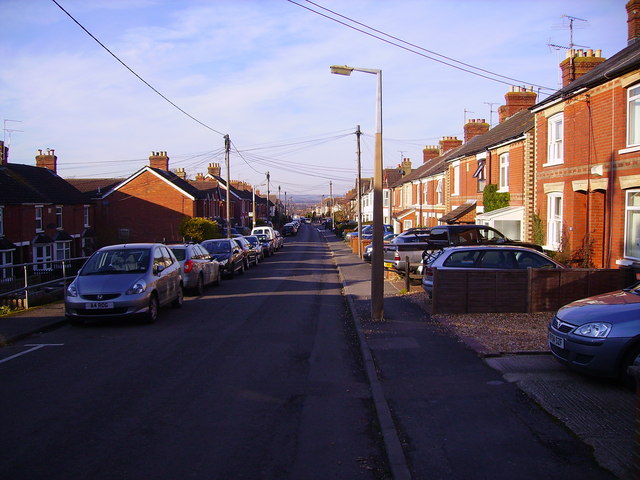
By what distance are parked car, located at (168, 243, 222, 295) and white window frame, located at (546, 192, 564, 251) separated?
11296 millimetres

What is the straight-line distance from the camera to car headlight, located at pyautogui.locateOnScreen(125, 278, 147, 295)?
10906mm

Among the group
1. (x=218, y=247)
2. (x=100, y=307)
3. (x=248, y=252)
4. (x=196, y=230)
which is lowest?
(x=100, y=307)

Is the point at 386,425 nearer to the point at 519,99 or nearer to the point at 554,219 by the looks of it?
the point at 554,219

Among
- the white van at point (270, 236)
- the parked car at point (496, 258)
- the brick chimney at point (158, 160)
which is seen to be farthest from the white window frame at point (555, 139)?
the brick chimney at point (158, 160)

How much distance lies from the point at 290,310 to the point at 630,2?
14.0 meters

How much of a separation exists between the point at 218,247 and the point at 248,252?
436cm

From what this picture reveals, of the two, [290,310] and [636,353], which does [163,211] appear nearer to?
[290,310]

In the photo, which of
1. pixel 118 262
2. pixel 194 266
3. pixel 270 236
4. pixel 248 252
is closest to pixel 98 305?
pixel 118 262

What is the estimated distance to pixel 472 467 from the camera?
4.50m

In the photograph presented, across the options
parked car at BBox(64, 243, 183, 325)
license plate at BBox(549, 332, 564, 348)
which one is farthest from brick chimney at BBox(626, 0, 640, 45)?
parked car at BBox(64, 243, 183, 325)

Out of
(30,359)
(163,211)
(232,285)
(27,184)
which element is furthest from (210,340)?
(163,211)

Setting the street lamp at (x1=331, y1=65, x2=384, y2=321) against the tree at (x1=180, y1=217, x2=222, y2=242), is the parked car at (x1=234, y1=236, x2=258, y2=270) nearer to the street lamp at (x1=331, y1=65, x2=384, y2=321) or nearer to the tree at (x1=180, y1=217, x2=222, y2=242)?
the tree at (x1=180, y1=217, x2=222, y2=242)

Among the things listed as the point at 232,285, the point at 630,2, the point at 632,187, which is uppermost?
the point at 630,2

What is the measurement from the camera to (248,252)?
27406mm
